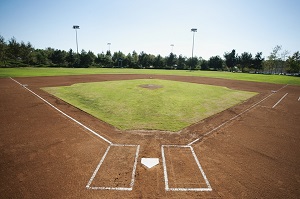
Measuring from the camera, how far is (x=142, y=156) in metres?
Answer: 6.91

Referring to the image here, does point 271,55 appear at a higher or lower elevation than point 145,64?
higher

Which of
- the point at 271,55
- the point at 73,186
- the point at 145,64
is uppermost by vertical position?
the point at 271,55

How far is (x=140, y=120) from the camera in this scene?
1087 centimetres

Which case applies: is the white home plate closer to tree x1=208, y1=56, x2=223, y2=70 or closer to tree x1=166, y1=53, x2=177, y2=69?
tree x1=166, y1=53, x2=177, y2=69

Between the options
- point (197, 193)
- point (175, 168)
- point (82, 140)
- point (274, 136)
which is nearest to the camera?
point (197, 193)

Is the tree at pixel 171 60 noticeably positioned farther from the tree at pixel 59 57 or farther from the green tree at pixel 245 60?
the tree at pixel 59 57

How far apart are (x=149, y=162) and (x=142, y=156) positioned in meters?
0.49

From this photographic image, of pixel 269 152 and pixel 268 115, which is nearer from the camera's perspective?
pixel 269 152

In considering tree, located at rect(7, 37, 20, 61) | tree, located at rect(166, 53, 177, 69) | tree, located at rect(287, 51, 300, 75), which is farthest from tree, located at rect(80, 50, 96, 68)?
tree, located at rect(287, 51, 300, 75)

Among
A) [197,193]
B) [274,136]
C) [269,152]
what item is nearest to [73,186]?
[197,193]

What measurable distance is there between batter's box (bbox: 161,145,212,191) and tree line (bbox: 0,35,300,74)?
77.5 meters

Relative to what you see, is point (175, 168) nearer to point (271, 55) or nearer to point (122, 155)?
point (122, 155)

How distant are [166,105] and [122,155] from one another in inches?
319

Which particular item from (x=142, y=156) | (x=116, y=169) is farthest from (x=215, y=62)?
(x=116, y=169)
